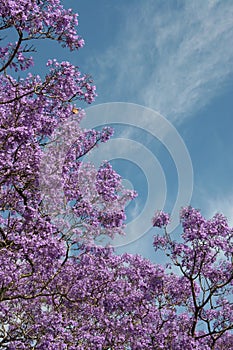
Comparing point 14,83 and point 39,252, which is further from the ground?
point 14,83

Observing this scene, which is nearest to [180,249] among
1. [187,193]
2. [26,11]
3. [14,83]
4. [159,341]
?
[159,341]

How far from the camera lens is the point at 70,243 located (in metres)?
14.9

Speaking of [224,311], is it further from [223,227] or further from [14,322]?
[14,322]

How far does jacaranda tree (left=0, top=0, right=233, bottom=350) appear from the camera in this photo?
13.1 metres

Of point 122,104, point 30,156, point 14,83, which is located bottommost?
point 30,156

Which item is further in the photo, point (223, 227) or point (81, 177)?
point (223, 227)

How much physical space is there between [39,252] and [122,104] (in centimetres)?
1321

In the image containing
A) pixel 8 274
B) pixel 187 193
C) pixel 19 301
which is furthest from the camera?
pixel 187 193

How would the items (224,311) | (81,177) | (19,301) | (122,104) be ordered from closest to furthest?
1. (81,177)
2. (19,301)
3. (224,311)
4. (122,104)

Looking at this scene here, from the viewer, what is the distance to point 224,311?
18609 millimetres

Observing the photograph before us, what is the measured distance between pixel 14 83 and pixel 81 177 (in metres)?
3.74

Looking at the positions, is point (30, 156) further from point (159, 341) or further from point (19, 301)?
point (159, 341)

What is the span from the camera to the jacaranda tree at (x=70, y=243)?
43.1ft

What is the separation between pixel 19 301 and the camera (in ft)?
52.9
